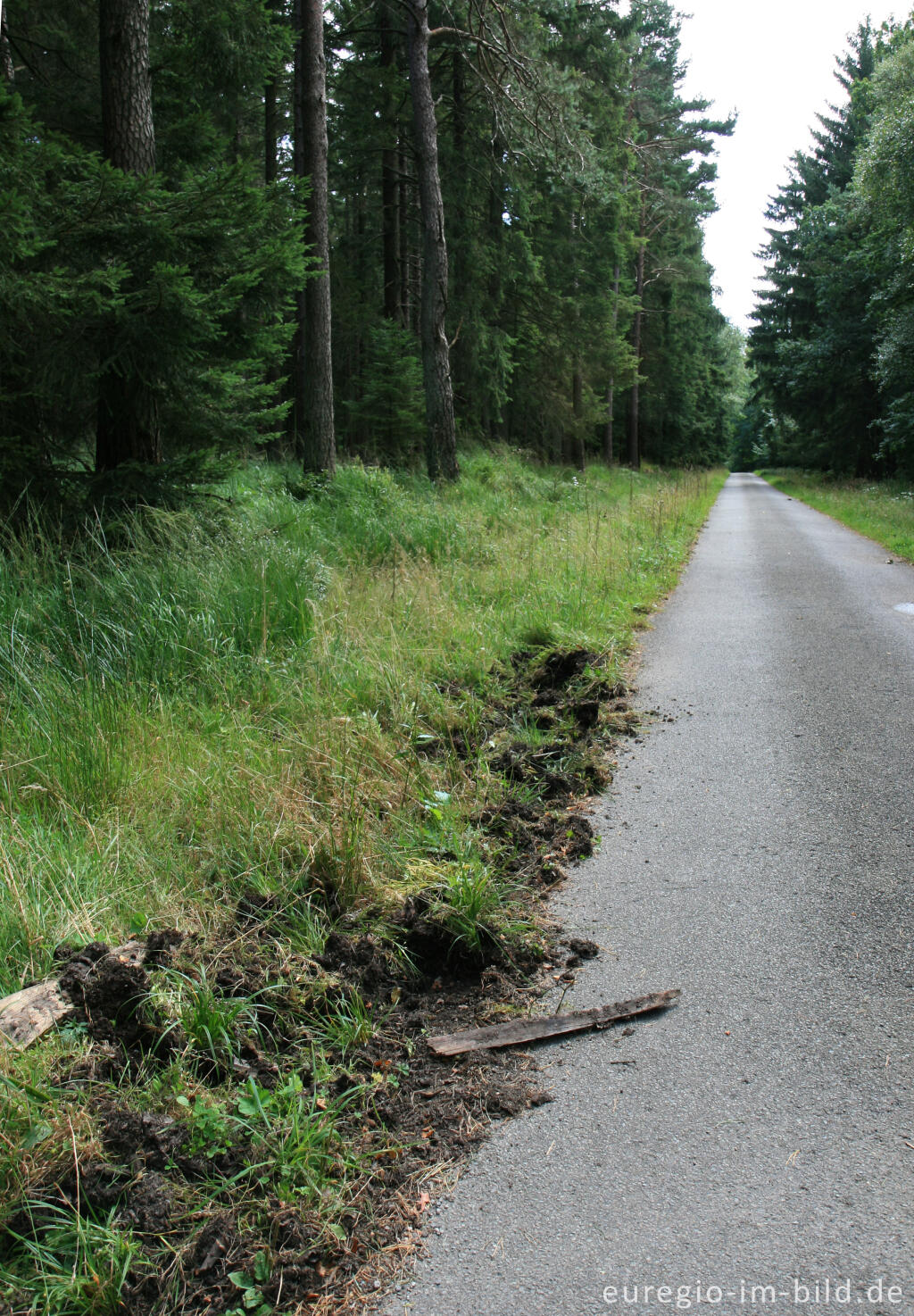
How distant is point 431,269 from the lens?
48.9 ft

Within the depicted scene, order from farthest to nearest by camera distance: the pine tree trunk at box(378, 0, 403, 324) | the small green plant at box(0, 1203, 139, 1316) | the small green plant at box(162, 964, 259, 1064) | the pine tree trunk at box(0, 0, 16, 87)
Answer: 1. the pine tree trunk at box(378, 0, 403, 324)
2. the pine tree trunk at box(0, 0, 16, 87)
3. the small green plant at box(162, 964, 259, 1064)
4. the small green plant at box(0, 1203, 139, 1316)

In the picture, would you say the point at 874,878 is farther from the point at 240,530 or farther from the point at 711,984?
the point at 240,530

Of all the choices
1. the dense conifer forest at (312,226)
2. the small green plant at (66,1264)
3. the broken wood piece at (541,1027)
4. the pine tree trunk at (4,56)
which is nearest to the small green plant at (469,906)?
the broken wood piece at (541,1027)

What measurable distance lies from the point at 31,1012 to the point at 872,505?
2327 cm

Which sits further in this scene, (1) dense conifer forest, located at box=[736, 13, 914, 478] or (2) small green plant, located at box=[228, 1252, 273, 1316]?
(1) dense conifer forest, located at box=[736, 13, 914, 478]

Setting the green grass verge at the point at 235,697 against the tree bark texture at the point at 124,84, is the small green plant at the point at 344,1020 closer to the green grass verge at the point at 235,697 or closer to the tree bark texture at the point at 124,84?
the green grass verge at the point at 235,697

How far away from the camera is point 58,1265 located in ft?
5.73

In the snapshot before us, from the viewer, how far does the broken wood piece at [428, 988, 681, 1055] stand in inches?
99.6

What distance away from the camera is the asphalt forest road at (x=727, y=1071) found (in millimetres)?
1777

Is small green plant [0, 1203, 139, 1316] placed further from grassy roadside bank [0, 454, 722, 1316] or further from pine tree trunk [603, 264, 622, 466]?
pine tree trunk [603, 264, 622, 466]

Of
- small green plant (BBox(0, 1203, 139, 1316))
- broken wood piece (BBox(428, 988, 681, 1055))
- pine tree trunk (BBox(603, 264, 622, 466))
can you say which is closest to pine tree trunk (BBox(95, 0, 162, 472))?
broken wood piece (BBox(428, 988, 681, 1055))

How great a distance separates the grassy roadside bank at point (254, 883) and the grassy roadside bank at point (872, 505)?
427 inches

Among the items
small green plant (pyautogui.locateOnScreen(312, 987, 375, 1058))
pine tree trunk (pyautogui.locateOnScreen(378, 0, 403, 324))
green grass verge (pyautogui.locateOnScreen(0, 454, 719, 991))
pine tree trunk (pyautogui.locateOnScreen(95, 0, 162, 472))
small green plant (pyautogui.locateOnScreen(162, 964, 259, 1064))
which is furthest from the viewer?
pine tree trunk (pyautogui.locateOnScreen(378, 0, 403, 324))

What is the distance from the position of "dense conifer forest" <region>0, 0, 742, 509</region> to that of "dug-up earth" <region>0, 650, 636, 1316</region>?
201 inches
